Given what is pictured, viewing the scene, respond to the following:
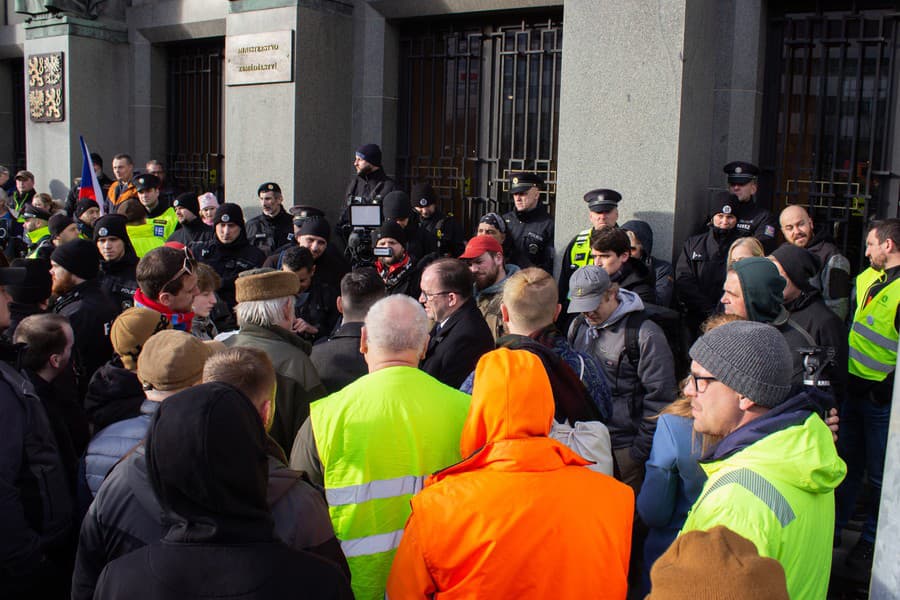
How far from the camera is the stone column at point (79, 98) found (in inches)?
457

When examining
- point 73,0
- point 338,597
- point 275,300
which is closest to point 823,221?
point 275,300

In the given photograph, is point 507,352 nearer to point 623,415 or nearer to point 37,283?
point 623,415

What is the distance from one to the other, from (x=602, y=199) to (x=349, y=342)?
10.4 feet

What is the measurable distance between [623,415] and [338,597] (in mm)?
2511

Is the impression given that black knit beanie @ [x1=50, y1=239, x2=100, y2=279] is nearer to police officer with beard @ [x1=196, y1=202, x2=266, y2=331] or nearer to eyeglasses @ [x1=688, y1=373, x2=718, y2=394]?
police officer with beard @ [x1=196, y1=202, x2=266, y2=331]

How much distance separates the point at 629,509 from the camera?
2.59m

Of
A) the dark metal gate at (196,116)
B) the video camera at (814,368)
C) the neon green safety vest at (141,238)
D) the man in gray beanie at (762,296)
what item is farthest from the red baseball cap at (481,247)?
the dark metal gate at (196,116)

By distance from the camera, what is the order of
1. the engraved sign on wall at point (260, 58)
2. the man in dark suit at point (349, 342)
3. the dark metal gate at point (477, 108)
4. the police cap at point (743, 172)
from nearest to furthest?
the man in dark suit at point (349, 342) < the police cap at point (743, 172) < the dark metal gate at point (477, 108) < the engraved sign on wall at point (260, 58)

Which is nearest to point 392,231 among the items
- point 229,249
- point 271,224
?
point 229,249

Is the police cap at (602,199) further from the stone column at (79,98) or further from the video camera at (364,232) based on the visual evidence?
the stone column at (79,98)

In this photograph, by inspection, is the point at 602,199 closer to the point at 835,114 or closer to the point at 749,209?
the point at 749,209

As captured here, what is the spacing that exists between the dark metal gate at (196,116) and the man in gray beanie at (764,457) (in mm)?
A: 9527

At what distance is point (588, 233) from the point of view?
21.9 ft

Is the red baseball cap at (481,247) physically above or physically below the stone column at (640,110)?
below
